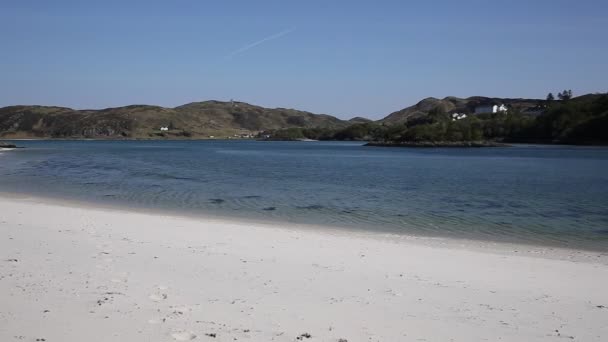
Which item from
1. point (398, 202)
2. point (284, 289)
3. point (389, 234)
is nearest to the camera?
point (284, 289)

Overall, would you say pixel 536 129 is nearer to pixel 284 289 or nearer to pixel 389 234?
pixel 389 234

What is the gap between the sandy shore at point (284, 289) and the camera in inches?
235

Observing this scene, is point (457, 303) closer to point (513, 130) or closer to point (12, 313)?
point (12, 313)

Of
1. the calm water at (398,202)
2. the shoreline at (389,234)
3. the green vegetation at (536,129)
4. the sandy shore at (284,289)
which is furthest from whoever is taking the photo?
the green vegetation at (536,129)

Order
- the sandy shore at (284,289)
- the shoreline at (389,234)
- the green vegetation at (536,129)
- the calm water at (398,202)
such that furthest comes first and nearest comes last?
1. the green vegetation at (536,129)
2. the calm water at (398,202)
3. the shoreline at (389,234)
4. the sandy shore at (284,289)

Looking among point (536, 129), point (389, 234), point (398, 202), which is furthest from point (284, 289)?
point (536, 129)

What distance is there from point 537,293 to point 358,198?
17202 millimetres

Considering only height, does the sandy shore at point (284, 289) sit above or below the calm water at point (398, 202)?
above

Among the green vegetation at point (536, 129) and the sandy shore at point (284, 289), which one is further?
the green vegetation at point (536, 129)

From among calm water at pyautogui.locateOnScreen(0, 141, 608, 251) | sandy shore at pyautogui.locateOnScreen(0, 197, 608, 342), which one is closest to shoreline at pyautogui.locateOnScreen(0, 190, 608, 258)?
sandy shore at pyautogui.locateOnScreen(0, 197, 608, 342)

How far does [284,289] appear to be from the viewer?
25.5 feet

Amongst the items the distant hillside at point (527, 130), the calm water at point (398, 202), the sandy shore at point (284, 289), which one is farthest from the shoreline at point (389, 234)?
the distant hillside at point (527, 130)

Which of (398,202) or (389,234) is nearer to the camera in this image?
(389,234)

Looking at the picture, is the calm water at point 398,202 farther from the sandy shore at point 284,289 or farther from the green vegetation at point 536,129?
the green vegetation at point 536,129
